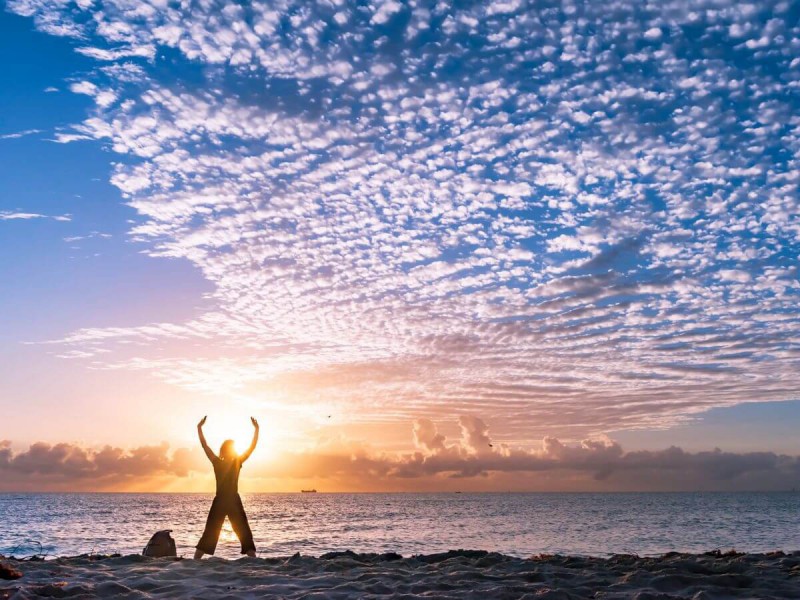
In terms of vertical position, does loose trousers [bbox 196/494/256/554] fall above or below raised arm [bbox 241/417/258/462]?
below

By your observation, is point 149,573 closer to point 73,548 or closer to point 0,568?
point 0,568

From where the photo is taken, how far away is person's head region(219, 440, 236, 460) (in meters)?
13.0

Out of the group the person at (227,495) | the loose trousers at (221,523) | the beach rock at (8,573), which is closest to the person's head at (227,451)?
the person at (227,495)

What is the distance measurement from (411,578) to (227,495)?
532 centimetres

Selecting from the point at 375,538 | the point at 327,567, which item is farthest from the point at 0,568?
the point at 375,538

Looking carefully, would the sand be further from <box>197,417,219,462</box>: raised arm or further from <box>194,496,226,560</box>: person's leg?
<box>197,417,219,462</box>: raised arm

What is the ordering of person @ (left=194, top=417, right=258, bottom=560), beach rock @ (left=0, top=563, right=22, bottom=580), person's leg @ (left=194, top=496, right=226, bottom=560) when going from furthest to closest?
person @ (left=194, top=417, right=258, bottom=560) < person's leg @ (left=194, top=496, right=226, bottom=560) < beach rock @ (left=0, top=563, right=22, bottom=580)

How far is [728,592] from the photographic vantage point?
7.75 meters

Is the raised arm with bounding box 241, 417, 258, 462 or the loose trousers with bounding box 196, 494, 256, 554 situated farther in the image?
the raised arm with bounding box 241, 417, 258, 462

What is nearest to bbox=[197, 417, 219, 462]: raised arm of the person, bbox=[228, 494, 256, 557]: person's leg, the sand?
the person

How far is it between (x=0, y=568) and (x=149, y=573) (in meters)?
2.02

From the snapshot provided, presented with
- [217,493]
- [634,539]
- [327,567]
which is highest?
[217,493]

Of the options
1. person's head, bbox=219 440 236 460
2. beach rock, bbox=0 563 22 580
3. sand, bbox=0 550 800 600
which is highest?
person's head, bbox=219 440 236 460

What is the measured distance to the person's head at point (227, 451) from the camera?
42.5 ft
